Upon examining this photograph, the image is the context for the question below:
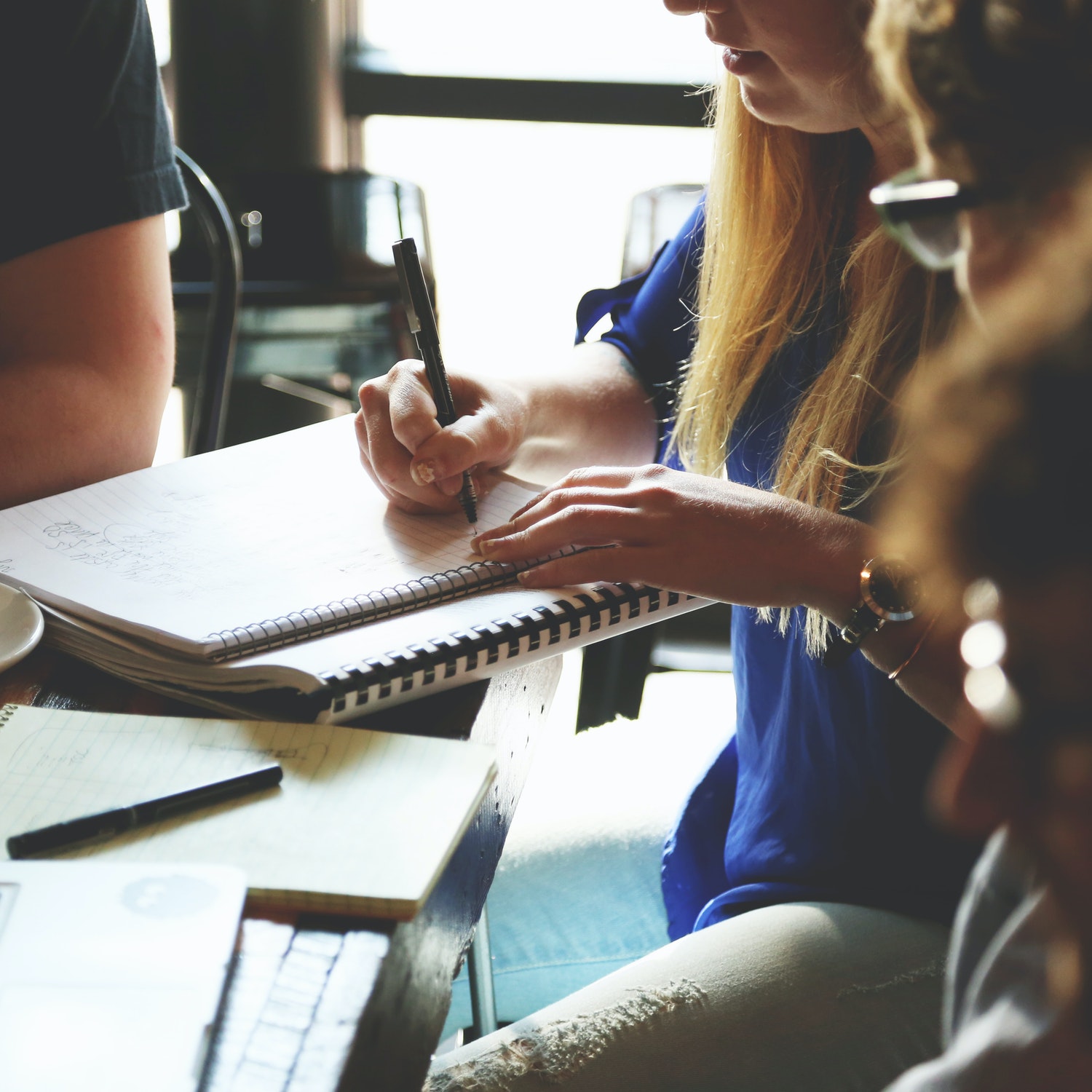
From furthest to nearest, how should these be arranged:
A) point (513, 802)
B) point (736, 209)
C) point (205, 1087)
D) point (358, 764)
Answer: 1. point (736, 209)
2. point (513, 802)
3. point (358, 764)
4. point (205, 1087)

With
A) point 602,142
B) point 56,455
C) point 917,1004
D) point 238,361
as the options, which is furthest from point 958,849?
point 602,142

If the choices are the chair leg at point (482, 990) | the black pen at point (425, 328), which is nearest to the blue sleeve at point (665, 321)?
the black pen at point (425, 328)

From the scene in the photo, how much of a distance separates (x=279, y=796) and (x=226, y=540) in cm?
27

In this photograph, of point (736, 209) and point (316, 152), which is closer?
point (736, 209)

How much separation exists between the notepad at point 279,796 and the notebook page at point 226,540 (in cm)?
7

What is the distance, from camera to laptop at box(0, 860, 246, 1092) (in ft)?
1.08

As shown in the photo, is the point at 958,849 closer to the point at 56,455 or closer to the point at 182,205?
the point at 56,455

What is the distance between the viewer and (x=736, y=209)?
0.93 metres

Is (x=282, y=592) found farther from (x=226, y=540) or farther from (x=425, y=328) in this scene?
(x=425, y=328)

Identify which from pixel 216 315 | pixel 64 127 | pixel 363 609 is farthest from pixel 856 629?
pixel 216 315

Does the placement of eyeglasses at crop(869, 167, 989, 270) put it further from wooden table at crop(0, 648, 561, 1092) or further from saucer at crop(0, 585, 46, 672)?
saucer at crop(0, 585, 46, 672)

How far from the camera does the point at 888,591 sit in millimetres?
638

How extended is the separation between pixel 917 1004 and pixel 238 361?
217cm

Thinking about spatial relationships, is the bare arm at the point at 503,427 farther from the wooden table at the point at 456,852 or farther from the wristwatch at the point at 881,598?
the wristwatch at the point at 881,598
